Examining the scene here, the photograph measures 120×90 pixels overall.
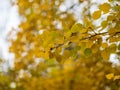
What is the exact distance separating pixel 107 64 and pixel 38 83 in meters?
2.12

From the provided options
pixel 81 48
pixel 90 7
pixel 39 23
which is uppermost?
pixel 39 23

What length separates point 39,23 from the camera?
5844 millimetres

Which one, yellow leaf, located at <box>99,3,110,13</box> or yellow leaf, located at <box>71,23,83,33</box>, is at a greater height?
yellow leaf, located at <box>99,3,110,13</box>

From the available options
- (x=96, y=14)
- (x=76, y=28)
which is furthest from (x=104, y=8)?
(x=76, y=28)

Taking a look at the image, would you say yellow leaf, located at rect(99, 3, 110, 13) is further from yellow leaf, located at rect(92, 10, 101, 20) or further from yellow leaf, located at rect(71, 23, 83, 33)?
yellow leaf, located at rect(71, 23, 83, 33)

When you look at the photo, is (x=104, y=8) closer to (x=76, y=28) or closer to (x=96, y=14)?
(x=96, y=14)

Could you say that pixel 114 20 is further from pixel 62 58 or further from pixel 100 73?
pixel 100 73

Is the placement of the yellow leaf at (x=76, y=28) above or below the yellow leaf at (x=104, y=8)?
below

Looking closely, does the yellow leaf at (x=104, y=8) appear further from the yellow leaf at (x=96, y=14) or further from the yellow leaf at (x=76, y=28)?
the yellow leaf at (x=76, y=28)

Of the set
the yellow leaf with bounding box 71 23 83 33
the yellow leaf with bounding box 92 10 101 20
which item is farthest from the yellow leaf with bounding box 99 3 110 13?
the yellow leaf with bounding box 71 23 83 33

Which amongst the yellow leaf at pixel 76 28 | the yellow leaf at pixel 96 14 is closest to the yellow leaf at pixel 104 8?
the yellow leaf at pixel 96 14

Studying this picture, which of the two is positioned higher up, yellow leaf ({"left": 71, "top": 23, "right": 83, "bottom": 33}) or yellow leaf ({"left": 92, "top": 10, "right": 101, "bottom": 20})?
yellow leaf ({"left": 92, "top": 10, "right": 101, "bottom": 20})

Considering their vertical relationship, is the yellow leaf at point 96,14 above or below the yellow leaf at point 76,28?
above

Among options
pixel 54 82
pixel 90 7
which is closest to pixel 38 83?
pixel 54 82
